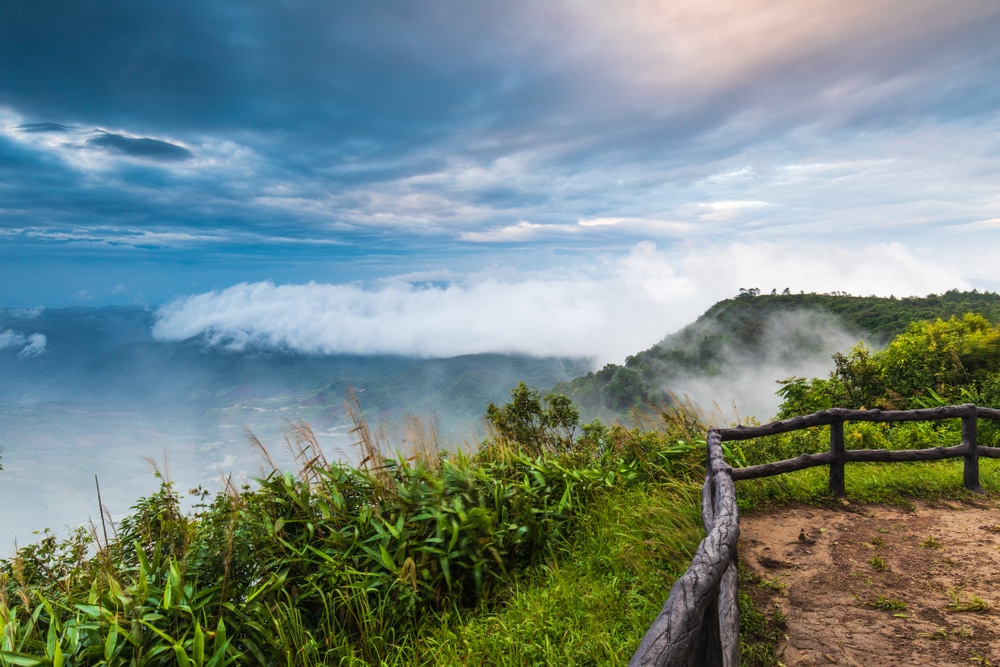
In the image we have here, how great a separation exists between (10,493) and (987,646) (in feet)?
605

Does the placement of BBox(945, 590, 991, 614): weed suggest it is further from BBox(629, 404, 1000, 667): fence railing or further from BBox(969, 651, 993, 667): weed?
BBox(629, 404, 1000, 667): fence railing

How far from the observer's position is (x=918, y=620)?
9.96ft

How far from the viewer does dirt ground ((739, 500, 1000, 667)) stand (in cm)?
280

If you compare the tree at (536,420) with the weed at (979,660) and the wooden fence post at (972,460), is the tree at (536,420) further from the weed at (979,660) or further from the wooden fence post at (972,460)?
the wooden fence post at (972,460)

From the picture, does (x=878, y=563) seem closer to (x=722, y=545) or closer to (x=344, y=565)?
(x=722, y=545)

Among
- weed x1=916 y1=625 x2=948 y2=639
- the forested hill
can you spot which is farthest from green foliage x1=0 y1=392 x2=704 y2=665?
the forested hill

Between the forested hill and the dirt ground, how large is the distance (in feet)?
79.2

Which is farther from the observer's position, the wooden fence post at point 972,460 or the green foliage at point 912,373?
the green foliage at point 912,373

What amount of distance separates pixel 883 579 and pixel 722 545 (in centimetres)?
203

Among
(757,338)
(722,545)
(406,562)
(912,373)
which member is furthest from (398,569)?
(757,338)

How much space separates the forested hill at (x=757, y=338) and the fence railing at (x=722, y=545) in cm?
2342

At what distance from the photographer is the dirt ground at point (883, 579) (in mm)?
2801

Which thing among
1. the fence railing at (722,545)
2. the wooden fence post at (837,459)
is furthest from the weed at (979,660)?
the wooden fence post at (837,459)

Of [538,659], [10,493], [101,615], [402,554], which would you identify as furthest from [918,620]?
[10,493]
